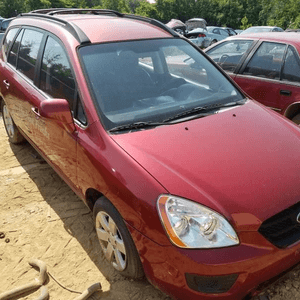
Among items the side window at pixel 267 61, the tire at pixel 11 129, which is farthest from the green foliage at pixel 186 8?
the tire at pixel 11 129

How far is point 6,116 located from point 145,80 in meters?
2.76

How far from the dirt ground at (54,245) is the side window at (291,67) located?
2.64m

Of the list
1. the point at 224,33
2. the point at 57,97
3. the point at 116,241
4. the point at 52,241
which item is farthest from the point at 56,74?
the point at 224,33

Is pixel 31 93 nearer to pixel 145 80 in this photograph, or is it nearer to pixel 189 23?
pixel 145 80

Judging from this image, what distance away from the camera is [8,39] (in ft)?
14.5

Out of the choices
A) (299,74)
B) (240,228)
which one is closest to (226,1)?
(299,74)

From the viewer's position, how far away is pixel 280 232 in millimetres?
1976

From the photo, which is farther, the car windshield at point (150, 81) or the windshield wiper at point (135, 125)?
the car windshield at point (150, 81)

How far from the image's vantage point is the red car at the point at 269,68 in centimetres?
429

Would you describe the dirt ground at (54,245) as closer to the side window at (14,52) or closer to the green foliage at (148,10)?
the side window at (14,52)

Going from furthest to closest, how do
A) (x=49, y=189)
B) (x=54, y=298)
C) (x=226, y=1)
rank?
(x=226, y=1) → (x=49, y=189) → (x=54, y=298)

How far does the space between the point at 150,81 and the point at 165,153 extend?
0.93 meters

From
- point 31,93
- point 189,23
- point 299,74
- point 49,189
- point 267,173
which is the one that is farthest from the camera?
point 189,23

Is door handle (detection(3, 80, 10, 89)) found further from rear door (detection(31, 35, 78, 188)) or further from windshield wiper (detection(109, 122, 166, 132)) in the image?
windshield wiper (detection(109, 122, 166, 132))
